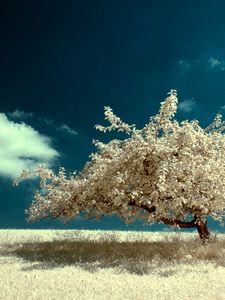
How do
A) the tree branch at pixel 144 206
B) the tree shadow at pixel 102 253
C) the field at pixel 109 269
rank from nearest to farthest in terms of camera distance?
the field at pixel 109 269
the tree shadow at pixel 102 253
the tree branch at pixel 144 206

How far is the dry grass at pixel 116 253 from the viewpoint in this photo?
24.1 metres

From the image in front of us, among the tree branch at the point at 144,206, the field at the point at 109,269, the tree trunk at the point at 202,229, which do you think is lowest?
the field at the point at 109,269

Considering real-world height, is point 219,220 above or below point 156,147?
below

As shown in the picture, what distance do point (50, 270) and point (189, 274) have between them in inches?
221

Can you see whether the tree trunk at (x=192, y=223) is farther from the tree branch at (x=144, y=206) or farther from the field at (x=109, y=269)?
the field at (x=109, y=269)

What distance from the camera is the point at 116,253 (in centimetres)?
2761

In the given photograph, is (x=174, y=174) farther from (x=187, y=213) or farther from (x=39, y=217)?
(x=39, y=217)

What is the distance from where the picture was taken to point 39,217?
30.5 m

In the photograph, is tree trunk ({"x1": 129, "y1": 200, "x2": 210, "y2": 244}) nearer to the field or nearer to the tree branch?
the tree branch

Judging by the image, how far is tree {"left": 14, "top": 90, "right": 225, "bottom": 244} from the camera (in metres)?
26.5

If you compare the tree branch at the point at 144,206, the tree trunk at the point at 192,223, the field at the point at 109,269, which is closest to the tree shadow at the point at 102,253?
the field at the point at 109,269

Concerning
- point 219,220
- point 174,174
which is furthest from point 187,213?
point 174,174

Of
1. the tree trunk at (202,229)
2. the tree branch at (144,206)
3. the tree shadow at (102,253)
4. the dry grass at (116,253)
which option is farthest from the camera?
the tree trunk at (202,229)

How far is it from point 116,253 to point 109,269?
5.22 m
